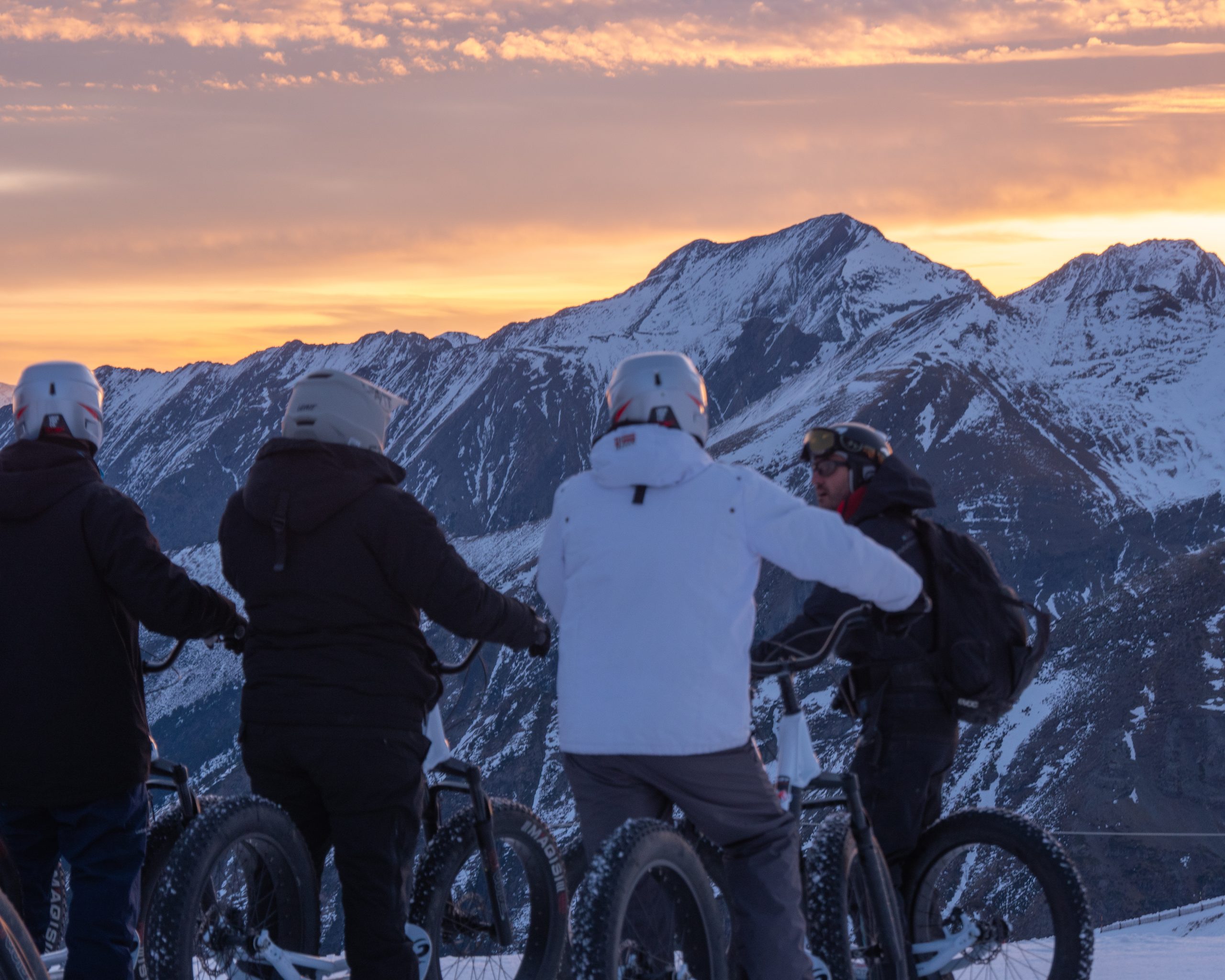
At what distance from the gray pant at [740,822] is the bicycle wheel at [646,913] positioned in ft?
0.38

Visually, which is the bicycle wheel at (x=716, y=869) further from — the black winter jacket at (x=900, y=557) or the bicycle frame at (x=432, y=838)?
the black winter jacket at (x=900, y=557)

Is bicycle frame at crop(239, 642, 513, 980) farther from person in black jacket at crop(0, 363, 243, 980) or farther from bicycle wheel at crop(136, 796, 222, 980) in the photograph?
bicycle wheel at crop(136, 796, 222, 980)

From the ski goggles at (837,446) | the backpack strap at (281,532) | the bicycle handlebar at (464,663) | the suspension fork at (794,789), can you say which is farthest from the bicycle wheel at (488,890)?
the ski goggles at (837,446)

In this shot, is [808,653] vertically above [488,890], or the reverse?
[808,653]

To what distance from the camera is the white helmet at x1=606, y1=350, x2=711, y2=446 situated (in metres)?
4.83

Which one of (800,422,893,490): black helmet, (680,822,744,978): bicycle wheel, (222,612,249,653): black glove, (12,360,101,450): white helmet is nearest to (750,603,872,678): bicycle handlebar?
(680,822,744,978): bicycle wheel

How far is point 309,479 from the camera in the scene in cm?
500

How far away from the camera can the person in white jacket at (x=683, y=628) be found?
4.58 metres

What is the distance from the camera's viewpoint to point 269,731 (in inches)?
197

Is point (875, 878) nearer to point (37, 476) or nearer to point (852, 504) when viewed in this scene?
point (852, 504)

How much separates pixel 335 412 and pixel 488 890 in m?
2.13

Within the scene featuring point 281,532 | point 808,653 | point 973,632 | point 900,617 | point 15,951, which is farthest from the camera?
point 973,632

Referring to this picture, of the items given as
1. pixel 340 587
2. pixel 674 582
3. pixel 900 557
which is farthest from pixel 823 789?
pixel 340 587

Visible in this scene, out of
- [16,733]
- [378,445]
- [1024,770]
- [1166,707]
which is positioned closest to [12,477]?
[16,733]
